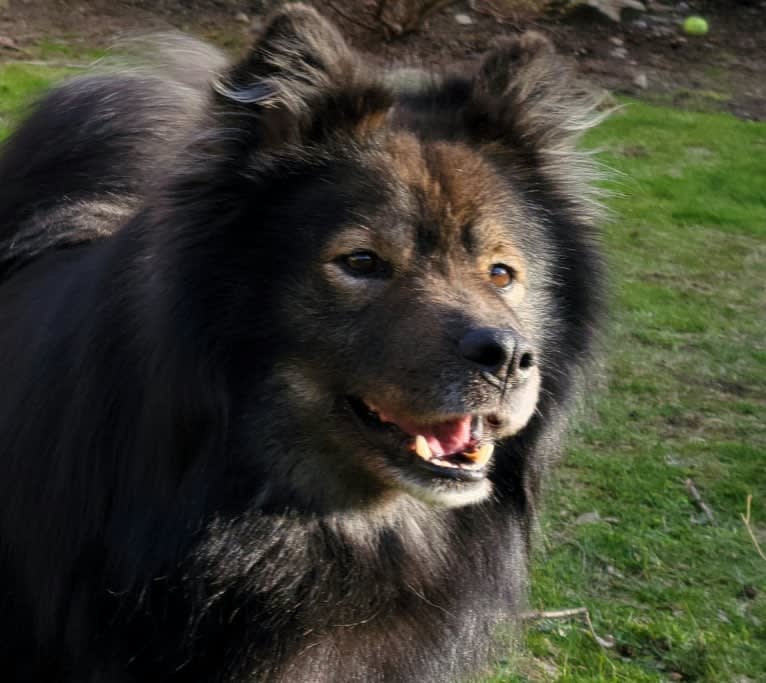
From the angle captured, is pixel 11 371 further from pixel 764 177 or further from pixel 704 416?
pixel 764 177

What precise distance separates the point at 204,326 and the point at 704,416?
3.97m

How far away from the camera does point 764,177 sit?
34.3 ft

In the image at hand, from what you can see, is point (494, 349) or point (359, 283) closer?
point (494, 349)

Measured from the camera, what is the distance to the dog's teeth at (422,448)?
2867mm

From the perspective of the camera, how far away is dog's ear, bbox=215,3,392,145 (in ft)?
9.57

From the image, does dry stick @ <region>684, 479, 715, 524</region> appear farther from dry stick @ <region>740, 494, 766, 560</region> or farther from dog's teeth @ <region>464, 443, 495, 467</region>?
dog's teeth @ <region>464, 443, 495, 467</region>

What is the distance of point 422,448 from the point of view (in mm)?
2877

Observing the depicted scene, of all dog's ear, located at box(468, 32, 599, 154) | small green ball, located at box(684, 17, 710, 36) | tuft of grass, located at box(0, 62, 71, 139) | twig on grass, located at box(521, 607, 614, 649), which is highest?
dog's ear, located at box(468, 32, 599, 154)

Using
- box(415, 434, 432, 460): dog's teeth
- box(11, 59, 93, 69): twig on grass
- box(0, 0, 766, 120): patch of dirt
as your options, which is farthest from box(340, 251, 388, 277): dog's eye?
box(11, 59, 93, 69): twig on grass

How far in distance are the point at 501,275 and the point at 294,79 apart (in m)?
0.76

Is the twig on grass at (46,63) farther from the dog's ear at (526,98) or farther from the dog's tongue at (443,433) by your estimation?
the dog's tongue at (443,433)

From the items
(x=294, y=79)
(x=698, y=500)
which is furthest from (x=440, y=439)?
(x=698, y=500)

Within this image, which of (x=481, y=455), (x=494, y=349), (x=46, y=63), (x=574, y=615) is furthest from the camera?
(x=46, y=63)

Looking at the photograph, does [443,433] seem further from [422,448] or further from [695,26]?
[695,26]
